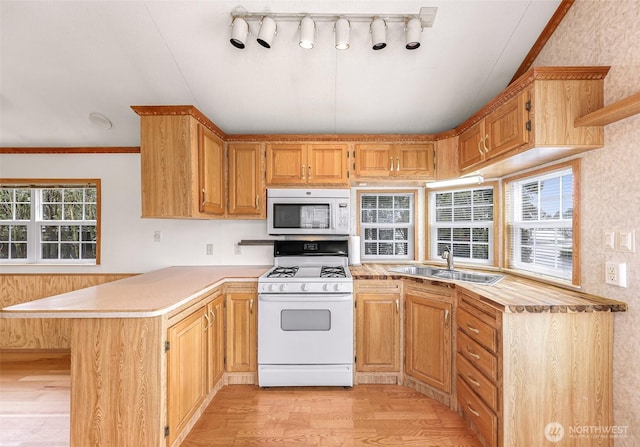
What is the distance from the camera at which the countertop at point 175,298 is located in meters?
1.51

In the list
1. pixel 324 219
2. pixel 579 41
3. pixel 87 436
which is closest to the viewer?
pixel 87 436

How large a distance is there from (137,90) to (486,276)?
347cm

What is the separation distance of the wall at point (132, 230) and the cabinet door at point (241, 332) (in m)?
0.75

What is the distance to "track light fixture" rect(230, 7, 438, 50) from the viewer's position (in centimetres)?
190

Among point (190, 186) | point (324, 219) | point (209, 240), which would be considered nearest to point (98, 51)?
point (190, 186)

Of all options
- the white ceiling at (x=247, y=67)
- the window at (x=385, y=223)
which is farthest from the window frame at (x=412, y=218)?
the white ceiling at (x=247, y=67)

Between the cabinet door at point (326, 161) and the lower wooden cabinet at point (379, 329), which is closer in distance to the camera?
the lower wooden cabinet at point (379, 329)

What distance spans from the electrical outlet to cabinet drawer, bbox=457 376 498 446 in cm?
101

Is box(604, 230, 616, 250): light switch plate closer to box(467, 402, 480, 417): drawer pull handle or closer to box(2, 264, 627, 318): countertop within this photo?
box(2, 264, 627, 318): countertop

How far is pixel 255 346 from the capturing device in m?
2.48

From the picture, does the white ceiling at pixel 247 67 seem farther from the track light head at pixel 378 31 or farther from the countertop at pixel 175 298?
the countertop at pixel 175 298

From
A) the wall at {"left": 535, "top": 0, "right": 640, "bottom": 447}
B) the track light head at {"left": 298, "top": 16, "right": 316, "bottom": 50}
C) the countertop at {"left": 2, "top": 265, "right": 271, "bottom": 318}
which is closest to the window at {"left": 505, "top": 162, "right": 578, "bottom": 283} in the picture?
the wall at {"left": 535, "top": 0, "right": 640, "bottom": 447}

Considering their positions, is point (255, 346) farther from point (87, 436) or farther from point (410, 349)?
point (410, 349)

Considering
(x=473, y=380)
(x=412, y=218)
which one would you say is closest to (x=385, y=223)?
(x=412, y=218)
